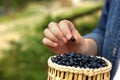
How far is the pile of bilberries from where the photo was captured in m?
1.17

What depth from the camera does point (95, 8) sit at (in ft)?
14.1

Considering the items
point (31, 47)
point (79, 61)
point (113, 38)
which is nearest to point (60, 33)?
point (79, 61)

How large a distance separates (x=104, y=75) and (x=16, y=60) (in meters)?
2.92

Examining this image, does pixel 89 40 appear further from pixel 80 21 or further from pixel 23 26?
pixel 23 26

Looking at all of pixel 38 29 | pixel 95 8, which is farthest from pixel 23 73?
pixel 95 8

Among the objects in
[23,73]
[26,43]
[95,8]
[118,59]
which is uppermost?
[118,59]

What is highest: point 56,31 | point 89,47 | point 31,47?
point 56,31

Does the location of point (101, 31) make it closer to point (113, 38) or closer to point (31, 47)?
point (113, 38)

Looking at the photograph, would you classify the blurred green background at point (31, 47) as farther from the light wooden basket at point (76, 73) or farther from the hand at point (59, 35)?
the light wooden basket at point (76, 73)

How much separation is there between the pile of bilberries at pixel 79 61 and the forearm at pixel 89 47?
170 mm

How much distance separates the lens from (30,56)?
396cm

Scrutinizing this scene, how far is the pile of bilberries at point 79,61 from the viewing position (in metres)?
1.17

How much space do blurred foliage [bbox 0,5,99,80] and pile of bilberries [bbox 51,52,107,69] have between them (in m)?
2.51

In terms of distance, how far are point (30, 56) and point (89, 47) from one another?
8.35 feet
